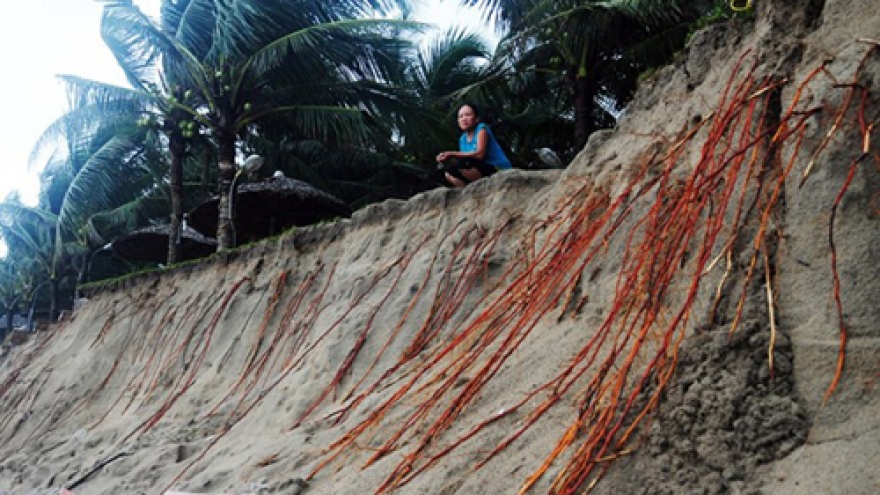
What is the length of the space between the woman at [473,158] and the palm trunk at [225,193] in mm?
4012

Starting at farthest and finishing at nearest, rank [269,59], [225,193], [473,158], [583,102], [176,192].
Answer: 1. [176,192]
2. [583,102]
3. [269,59]
4. [225,193]
5. [473,158]

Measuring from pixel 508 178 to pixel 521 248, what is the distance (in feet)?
2.35

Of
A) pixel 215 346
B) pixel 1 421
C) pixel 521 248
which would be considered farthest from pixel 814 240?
pixel 1 421

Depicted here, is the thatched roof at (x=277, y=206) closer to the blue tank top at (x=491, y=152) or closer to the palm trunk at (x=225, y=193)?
the palm trunk at (x=225, y=193)

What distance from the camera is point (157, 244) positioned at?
13266 mm

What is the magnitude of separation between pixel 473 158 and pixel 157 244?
29.1 ft

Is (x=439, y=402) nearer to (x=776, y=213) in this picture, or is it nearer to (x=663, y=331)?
(x=663, y=331)

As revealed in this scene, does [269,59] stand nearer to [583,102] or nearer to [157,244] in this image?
[157,244]

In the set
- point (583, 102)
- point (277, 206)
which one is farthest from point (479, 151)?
point (583, 102)

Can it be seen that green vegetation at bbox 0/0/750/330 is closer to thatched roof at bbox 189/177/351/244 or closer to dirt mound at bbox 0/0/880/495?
thatched roof at bbox 189/177/351/244

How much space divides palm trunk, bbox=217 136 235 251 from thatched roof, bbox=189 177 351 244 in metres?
0.25

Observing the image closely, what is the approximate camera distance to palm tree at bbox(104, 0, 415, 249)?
10805mm

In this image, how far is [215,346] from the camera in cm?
692

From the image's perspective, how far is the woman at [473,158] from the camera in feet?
19.4
